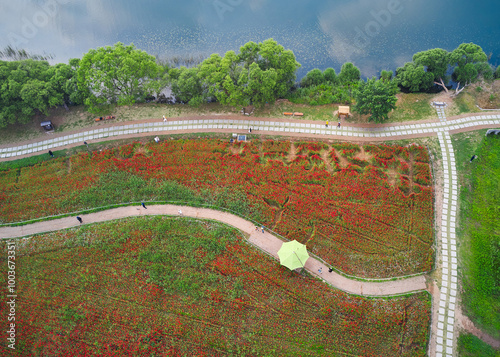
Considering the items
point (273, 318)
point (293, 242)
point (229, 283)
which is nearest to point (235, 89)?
point (293, 242)

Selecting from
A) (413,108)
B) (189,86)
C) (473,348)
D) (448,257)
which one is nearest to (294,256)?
(448,257)

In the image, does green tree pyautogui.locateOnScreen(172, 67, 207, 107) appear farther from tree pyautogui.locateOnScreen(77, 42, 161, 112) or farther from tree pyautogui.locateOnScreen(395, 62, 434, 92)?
tree pyautogui.locateOnScreen(395, 62, 434, 92)

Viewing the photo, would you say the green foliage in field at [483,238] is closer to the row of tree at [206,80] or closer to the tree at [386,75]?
the row of tree at [206,80]

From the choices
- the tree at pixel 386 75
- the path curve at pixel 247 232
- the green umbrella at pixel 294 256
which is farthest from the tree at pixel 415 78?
the green umbrella at pixel 294 256

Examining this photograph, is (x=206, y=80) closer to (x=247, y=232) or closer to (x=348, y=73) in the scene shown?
(x=247, y=232)

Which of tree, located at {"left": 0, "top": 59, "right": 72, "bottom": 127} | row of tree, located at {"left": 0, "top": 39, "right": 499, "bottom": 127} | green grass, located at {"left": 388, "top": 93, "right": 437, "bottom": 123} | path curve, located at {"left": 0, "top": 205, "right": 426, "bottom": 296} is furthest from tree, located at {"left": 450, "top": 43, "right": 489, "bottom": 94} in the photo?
tree, located at {"left": 0, "top": 59, "right": 72, "bottom": 127}

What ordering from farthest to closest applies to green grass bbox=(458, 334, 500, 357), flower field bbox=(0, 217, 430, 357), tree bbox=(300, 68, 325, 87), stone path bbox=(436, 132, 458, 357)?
tree bbox=(300, 68, 325, 87) → stone path bbox=(436, 132, 458, 357) → flower field bbox=(0, 217, 430, 357) → green grass bbox=(458, 334, 500, 357)
